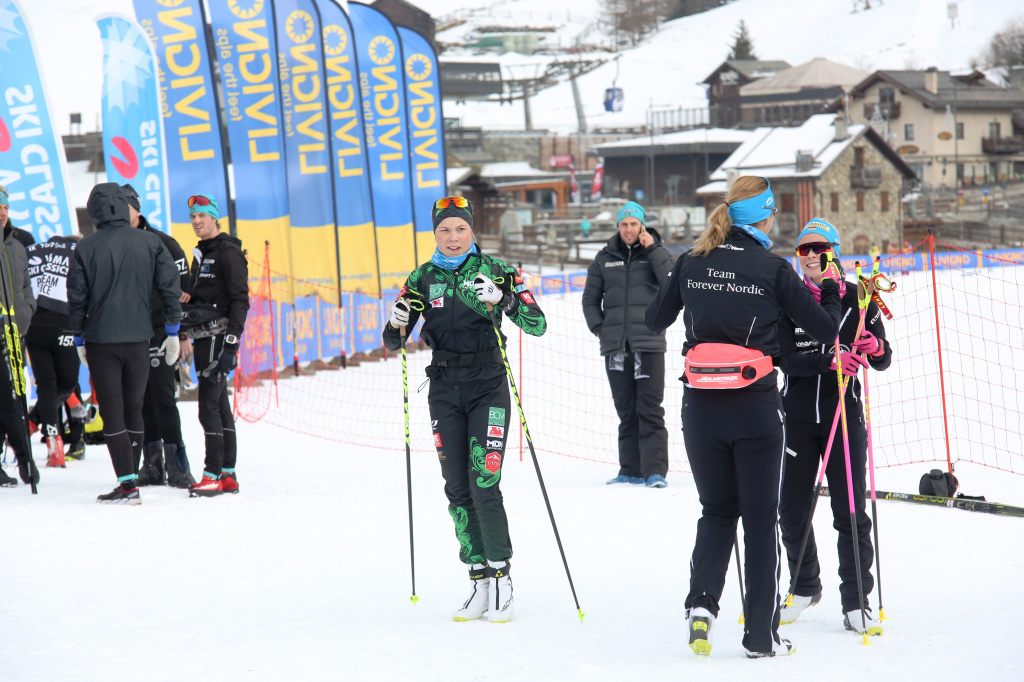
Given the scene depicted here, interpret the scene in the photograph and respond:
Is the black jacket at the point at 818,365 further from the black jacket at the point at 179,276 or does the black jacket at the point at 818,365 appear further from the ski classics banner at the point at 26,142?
the ski classics banner at the point at 26,142

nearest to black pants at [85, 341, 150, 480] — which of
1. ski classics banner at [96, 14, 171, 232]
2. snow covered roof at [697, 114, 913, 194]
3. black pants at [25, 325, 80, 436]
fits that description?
black pants at [25, 325, 80, 436]

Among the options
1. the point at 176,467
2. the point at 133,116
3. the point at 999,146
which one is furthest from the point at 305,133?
the point at 999,146

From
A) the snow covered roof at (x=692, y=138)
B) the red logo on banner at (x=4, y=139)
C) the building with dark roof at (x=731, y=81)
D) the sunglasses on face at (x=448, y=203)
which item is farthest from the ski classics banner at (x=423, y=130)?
the building with dark roof at (x=731, y=81)

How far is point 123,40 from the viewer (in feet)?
33.5

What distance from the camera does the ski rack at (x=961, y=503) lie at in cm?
535

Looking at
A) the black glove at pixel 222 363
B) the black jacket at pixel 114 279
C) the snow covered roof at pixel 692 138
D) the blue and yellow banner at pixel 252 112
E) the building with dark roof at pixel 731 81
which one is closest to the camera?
the black jacket at pixel 114 279

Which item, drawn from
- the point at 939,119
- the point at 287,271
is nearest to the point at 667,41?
the point at 939,119

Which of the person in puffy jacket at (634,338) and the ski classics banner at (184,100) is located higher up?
the ski classics banner at (184,100)

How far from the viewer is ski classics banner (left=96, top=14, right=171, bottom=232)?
10133 mm

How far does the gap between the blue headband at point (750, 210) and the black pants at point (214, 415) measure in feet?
12.5

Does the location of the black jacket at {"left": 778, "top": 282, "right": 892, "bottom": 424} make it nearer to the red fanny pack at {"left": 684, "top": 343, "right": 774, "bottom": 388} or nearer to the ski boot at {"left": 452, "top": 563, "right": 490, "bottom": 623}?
the red fanny pack at {"left": 684, "top": 343, "right": 774, "bottom": 388}

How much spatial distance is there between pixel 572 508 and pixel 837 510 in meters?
2.27

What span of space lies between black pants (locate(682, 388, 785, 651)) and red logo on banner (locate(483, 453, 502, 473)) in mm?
829

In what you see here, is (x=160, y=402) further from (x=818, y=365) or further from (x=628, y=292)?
(x=818, y=365)
